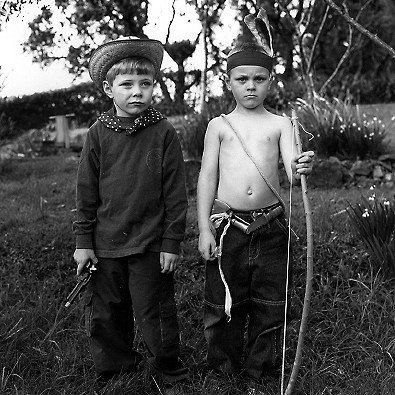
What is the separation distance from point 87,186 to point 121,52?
23.1 inches

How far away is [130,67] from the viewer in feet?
8.14

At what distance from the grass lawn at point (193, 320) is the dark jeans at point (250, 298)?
15cm

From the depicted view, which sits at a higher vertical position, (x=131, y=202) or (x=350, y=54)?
(x=350, y=54)

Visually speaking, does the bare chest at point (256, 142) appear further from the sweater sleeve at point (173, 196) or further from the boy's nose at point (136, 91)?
the boy's nose at point (136, 91)

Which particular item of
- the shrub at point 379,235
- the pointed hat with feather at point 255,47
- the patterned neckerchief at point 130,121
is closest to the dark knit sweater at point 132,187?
the patterned neckerchief at point 130,121

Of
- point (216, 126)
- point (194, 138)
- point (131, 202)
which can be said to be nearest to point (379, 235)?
point (216, 126)

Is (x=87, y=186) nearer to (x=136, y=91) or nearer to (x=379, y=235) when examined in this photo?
(x=136, y=91)

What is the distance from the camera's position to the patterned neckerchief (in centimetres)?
252

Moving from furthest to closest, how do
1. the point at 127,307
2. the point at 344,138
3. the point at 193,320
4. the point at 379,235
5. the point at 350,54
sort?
the point at 350,54 < the point at 344,138 < the point at 379,235 < the point at 193,320 < the point at 127,307

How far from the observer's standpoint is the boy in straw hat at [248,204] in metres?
2.54

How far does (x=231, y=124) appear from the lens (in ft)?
8.46

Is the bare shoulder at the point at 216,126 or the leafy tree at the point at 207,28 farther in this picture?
the leafy tree at the point at 207,28

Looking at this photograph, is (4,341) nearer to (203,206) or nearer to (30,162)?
(203,206)

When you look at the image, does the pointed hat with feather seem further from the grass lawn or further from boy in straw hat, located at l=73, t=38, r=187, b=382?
the grass lawn
